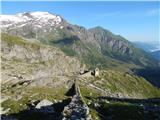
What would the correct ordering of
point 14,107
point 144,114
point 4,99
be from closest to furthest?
point 144,114, point 14,107, point 4,99

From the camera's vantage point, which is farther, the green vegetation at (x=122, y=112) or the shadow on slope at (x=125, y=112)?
the green vegetation at (x=122, y=112)

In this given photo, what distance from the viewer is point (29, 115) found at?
12662 cm

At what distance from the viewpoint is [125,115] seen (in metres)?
93.0

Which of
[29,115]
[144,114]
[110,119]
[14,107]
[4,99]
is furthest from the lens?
[4,99]

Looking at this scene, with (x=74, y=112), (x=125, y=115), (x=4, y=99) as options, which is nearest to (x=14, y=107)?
(x=4, y=99)

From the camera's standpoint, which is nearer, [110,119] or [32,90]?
[110,119]

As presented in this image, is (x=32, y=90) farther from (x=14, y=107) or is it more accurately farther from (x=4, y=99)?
(x=14, y=107)

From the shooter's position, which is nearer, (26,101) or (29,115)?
(29,115)

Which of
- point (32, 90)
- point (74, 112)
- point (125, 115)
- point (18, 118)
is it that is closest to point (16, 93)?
point (32, 90)

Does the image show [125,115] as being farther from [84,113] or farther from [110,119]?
[84,113]

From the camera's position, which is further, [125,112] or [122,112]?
[125,112]

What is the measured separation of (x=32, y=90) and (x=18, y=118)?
6947 centimetres

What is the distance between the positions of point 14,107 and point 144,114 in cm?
8693

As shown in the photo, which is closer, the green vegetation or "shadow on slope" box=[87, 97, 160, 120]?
"shadow on slope" box=[87, 97, 160, 120]
